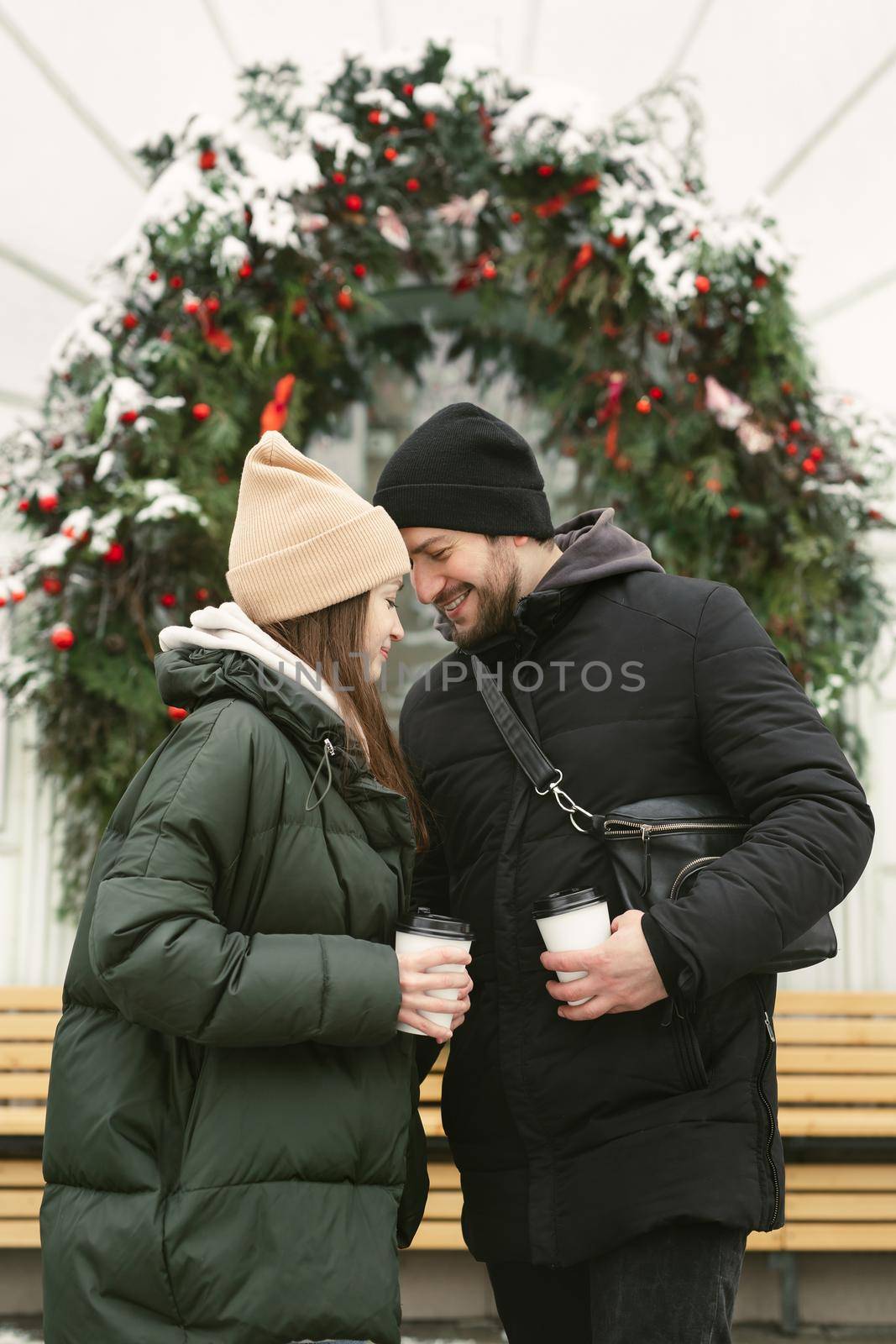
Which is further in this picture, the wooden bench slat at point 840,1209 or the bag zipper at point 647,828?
the wooden bench slat at point 840,1209

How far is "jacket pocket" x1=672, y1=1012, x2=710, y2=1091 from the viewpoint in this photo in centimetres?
152

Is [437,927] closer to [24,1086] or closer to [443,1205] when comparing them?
[443,1205]

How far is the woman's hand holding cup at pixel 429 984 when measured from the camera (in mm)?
1346

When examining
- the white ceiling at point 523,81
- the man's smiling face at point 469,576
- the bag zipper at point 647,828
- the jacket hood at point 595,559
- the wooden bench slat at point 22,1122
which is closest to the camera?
the bag zipper at point 647,828

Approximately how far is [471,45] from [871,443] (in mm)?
1905

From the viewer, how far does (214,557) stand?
3672mm

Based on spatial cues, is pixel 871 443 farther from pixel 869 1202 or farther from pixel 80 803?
pixel 80 803

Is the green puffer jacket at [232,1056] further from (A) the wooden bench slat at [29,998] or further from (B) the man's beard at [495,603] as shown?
(A) the wooden bench slat at [29,998]

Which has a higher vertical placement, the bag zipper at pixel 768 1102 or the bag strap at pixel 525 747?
the bag strap at pixel 525 747

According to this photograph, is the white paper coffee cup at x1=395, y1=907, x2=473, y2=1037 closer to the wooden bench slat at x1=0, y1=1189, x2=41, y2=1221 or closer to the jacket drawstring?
the jacket drawstring

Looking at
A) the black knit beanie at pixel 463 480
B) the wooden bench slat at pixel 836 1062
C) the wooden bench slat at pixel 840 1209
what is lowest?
→ the wooden bench slat at pixel 840 1209

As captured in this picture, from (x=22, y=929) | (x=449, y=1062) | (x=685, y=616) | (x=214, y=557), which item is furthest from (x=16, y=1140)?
(x=685, y=616)

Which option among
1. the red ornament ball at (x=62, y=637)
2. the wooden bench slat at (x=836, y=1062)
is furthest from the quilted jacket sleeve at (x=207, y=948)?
the wooden bench slat at (x=836, y=1062)

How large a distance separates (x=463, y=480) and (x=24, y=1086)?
2565 mm
